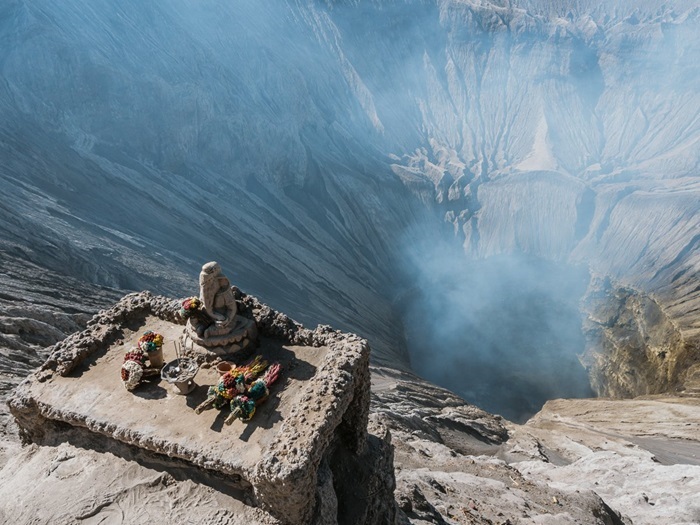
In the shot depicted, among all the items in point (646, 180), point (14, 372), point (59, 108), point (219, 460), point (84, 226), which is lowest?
point (219, 460)

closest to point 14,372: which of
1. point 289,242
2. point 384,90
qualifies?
point 289,242

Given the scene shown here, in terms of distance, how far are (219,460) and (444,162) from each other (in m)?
76.8

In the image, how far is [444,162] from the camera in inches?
3142

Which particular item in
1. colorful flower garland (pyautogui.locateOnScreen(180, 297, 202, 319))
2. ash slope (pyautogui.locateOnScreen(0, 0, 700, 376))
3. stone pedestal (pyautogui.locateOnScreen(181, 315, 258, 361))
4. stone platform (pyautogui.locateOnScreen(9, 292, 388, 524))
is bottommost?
stone platform (pyautogui.locateOnScreen(9, 292, 388, 524))

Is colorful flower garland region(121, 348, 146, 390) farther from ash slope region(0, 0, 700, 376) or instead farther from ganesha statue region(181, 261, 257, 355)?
ash slope region(0, 0, 700, 376)

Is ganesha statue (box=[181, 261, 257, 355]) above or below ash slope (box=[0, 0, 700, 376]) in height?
below

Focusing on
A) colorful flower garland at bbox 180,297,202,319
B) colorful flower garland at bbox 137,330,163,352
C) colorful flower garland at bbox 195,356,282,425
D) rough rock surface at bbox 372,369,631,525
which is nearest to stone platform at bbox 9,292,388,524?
colorful flower garland at bbox 195,356,282,425

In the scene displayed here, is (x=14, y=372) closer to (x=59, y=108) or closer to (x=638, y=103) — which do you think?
(x=59, y=108)

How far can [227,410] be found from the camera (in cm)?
876

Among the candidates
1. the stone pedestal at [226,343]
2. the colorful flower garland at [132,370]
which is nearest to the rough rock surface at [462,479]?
the stone pedestal at [226,343]

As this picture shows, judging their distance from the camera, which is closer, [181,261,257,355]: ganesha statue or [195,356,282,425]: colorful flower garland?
[195,356,282,425]: colorful flower garland

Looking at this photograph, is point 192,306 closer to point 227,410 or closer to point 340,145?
point 227,410

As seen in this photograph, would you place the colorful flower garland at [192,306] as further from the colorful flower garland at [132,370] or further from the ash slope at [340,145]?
the ash slope at [340,145]

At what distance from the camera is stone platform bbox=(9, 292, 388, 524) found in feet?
25.1
